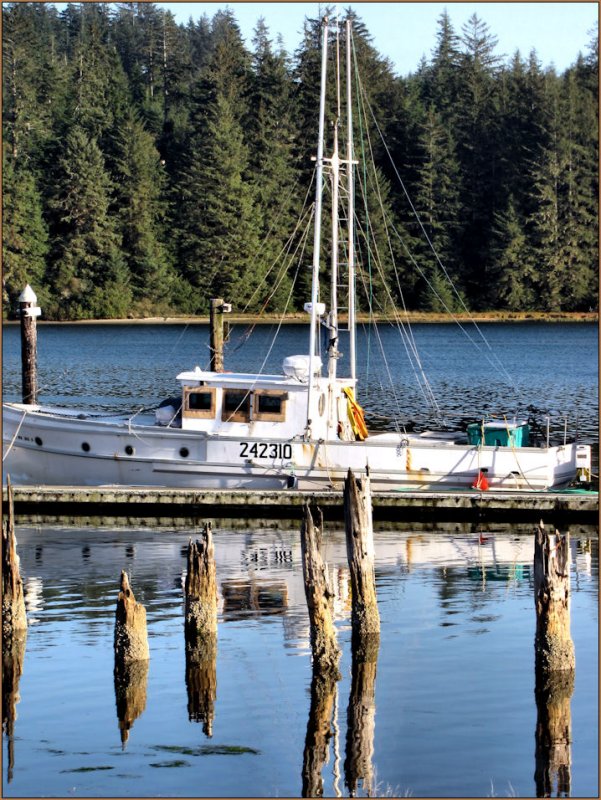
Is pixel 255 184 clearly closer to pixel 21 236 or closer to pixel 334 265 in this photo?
pixel 21 236

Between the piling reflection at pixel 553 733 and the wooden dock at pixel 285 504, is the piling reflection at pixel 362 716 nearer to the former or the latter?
the piling reflection at pixel 553 733

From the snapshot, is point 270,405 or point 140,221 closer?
point 270,405

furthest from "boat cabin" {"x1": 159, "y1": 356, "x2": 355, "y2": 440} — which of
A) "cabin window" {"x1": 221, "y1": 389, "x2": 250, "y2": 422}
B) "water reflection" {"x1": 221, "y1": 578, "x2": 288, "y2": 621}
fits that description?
"water reflection" {"x1": 221, "y1": 578, "x2": 288, "y2": 621}

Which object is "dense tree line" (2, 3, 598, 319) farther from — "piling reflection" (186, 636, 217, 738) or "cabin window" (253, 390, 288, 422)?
"piling reflection" (186, 636, 217, 738)

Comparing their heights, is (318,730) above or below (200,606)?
below

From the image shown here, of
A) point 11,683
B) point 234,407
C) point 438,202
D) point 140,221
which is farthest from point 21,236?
point 11,683

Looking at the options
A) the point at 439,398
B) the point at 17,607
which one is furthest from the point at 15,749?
the point at 439,398

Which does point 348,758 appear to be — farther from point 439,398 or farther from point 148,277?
point 148,277

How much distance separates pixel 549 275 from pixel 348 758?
9895 centimetres

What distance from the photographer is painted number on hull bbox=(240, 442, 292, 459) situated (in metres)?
33.4

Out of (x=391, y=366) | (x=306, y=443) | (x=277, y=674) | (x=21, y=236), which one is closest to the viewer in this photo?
(x=277, y=674)

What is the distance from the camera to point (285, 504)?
3222 cm

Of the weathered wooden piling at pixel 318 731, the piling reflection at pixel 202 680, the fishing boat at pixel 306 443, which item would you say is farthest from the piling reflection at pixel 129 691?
the fishing boat at pixel 306 443

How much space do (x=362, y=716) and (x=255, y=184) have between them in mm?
95609
